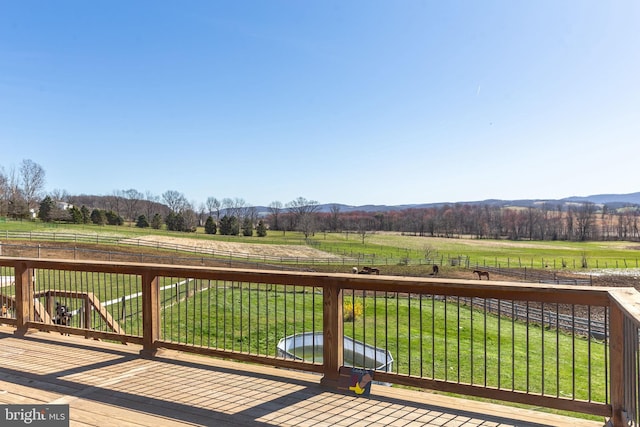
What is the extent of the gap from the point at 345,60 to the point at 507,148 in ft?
60.6

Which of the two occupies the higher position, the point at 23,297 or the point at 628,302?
the point at 628,302

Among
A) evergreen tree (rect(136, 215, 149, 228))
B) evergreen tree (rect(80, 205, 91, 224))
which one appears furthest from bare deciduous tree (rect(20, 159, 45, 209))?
evergreen tree (rect(136, 215, 149, 228))

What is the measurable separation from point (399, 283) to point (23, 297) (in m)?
5.05

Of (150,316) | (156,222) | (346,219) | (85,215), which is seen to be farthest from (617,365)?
(346,219)

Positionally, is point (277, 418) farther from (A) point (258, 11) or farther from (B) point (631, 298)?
(A) point (258, 11)

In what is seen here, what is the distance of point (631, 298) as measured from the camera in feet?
7.62

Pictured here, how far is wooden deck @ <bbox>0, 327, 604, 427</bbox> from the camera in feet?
8.66

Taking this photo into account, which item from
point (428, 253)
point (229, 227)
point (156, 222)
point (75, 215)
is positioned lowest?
point (428, 253)

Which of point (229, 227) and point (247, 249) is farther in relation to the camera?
point (229, 227)

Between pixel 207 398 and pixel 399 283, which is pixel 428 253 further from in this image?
pixel 207 398

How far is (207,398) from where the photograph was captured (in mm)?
3006

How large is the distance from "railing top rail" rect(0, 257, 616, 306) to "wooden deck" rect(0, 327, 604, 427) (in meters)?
0.88

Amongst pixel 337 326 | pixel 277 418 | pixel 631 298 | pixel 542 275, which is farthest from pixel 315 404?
pixel 542 275

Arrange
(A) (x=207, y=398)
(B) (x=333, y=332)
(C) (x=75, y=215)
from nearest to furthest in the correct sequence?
(A) (x=207, y=398)
(B) (x=333, y=332)
(C) (x=75, y=215)
